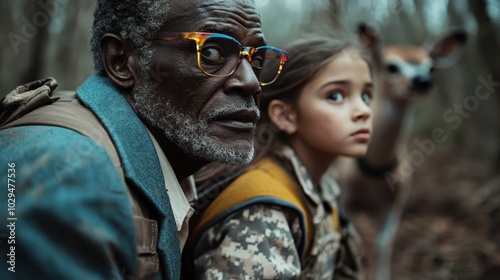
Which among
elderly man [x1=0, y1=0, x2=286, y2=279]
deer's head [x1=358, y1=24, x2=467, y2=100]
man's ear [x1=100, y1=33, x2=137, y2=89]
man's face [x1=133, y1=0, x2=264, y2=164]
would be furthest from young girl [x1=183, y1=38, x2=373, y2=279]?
deer's head [x1=358, y1=24, x2=467, y2=100]

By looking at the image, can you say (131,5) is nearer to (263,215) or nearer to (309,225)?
(263,215)

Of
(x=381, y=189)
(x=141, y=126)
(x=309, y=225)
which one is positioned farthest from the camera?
(x=381, y=189)

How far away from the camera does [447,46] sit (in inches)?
277

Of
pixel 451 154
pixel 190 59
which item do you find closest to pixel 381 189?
pixel 190 59

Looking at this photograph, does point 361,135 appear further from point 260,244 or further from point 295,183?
point 260,244

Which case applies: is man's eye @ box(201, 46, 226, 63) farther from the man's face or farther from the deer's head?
the deer's head

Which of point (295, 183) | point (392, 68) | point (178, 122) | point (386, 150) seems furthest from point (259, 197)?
point (392, 68)

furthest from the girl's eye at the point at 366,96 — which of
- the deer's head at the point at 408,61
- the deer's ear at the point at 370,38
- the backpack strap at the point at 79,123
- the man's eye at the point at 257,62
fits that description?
the deer's ear at the point at 370,38

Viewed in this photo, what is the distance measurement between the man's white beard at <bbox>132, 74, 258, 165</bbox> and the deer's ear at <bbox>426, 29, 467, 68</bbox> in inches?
219

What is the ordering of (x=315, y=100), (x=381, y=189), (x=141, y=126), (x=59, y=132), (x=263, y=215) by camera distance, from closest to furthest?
1. (x=59, y=132)
2. (x=141, y=126)
3. (x=263, y=215)
4. (x=315, y=100)
5. (x=381, y=189)

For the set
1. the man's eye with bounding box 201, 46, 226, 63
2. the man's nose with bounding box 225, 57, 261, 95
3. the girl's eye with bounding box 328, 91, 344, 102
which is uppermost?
the man's eye with bounding box 201, 46, 226, 63

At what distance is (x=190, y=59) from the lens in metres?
2.17

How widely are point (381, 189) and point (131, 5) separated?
14.8 ft

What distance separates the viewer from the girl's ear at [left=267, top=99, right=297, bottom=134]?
303cm
